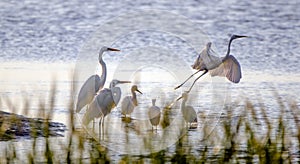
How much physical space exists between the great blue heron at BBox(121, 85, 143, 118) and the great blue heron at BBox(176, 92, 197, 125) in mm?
347

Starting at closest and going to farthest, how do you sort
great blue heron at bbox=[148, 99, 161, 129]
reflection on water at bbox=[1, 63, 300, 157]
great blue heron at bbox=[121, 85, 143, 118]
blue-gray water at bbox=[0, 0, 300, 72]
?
reflection on water at bbox=[1, 63, 300, 157], great blue heron at bbox=[148, 99, 161, 129], great blue heron at bbox=[121, 85, 143, 118], blue-gray water at bbox=[0, 0, 300, 72]

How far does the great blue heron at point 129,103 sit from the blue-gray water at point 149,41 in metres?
0.10

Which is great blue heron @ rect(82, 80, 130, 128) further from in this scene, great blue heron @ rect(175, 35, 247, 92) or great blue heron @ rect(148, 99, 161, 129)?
great blue heron @ rect(148, 99, 161, 129)

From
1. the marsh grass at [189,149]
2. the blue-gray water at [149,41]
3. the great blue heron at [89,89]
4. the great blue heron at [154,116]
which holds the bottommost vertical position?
the marsh grass at [189,149]

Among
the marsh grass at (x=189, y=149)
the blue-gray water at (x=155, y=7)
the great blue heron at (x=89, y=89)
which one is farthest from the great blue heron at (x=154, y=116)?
the blue-gray water at (x=155, y=7)

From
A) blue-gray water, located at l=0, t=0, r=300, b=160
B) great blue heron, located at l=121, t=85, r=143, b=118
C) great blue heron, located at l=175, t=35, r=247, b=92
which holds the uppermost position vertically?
blue-gray water, located at l=0, t=0, r=300, b=160

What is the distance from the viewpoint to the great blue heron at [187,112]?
258 inches

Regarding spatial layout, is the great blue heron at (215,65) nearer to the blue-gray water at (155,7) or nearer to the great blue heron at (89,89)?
the great blue heron at (89,89)

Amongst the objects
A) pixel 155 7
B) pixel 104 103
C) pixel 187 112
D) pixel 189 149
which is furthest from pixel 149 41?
pixel 189 149

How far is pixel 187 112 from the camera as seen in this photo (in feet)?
21.6

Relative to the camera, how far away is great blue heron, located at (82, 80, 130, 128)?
7232 mm

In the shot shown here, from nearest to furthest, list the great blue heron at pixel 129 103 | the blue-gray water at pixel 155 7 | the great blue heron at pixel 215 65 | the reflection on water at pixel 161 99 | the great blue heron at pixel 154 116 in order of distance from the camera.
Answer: the reflection on water at pixel 161 99
the great blue heron at pixel 154 116
the great blue heron at pixel 129 103
the great blue heron at pixel 215 65
the blue-gray water at pixel 155 7

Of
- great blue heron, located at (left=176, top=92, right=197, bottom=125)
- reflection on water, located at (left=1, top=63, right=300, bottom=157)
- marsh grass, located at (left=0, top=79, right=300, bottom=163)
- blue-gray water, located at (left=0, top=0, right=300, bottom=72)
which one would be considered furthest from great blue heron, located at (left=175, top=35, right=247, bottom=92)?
blue-gray water, located at (left=0, top=0, right=300, bottom=72)

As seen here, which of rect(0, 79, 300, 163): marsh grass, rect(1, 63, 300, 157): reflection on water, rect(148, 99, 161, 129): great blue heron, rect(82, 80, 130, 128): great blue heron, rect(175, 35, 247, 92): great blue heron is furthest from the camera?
rect(175, 35, 247, 92): great blue heron
